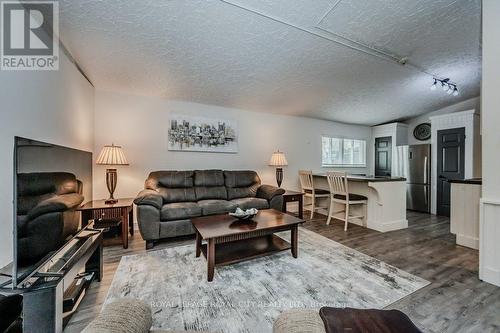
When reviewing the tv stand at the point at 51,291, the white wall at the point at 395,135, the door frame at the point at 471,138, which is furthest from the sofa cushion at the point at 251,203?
the door frame at the point at 471,138

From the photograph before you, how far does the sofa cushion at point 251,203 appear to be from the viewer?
10.9 ft

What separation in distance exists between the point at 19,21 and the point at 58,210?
161cm

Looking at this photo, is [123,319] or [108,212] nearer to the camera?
[123,319]

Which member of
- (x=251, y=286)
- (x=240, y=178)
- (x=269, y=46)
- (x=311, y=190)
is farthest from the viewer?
(x=311, y=190)

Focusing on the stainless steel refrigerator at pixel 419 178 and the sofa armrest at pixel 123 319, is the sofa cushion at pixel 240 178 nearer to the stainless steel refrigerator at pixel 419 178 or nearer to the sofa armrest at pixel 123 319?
the sofa armrest at pixel 123 319

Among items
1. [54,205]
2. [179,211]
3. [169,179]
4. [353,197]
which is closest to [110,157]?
[169,179]

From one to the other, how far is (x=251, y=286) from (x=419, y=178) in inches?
194

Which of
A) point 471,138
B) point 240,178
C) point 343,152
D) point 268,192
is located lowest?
point 268,192

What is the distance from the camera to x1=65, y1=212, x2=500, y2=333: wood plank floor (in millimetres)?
1407

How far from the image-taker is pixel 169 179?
3.45 metres

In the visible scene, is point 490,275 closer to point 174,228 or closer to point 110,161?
point 174,228

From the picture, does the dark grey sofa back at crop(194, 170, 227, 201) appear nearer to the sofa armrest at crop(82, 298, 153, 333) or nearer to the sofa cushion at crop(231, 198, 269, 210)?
the sofa cushion at crop(231, 198, 269, 210)

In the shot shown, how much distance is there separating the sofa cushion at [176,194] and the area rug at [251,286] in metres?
0.93

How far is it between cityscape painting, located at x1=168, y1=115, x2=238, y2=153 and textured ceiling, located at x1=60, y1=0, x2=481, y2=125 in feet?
1.33
